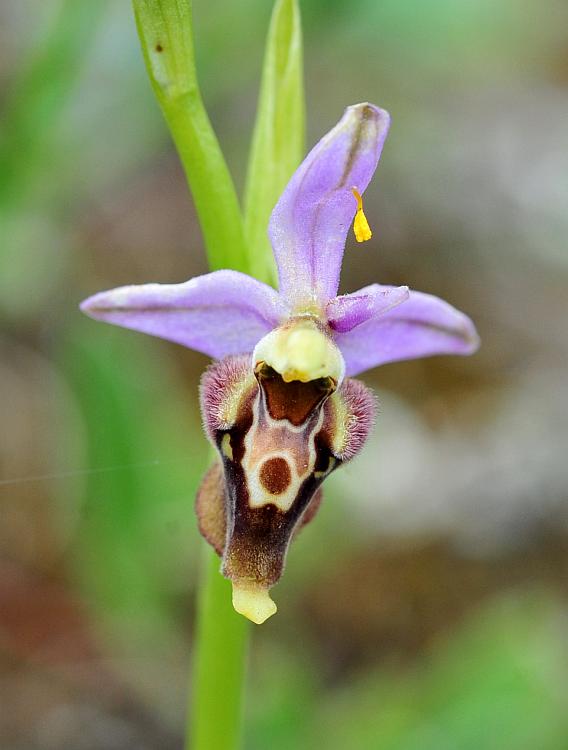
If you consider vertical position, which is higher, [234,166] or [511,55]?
[511,55]

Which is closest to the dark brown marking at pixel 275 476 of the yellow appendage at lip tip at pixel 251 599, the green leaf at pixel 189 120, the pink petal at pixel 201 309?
the yellow appendage at lip tip at pixel 251 599

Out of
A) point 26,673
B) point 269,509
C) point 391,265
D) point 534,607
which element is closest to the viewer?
point 269,509

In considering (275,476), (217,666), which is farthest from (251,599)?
(217,666)

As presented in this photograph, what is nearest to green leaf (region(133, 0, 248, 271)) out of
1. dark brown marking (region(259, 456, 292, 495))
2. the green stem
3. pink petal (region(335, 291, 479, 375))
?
pink petal (region(335, 291, 479, 375))

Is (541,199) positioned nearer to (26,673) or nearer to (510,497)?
(510,497)

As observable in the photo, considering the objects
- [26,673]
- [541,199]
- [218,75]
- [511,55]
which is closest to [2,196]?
[218,75]

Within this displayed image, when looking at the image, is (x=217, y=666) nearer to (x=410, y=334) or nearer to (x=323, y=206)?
(x=410, y=334)

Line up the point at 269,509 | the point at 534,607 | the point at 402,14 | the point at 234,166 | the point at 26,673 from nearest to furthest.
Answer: the point at 269,509, the point at 534,607, the point at 26,673, the point at 402,14, the point at 234,166
